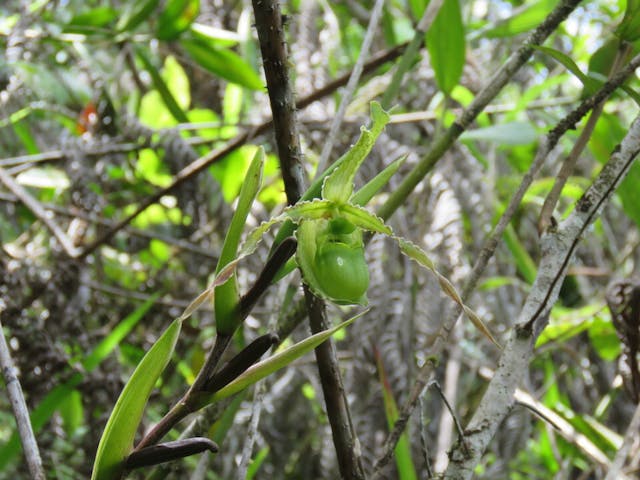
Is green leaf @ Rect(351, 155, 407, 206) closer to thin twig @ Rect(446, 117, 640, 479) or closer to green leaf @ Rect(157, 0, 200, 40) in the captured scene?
thin twig @ Rect(446, 117, 640, 479)

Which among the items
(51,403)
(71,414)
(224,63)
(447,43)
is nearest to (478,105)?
(447,43)

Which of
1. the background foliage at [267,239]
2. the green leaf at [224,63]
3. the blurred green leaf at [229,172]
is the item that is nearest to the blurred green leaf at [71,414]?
the background foliage at [267,239]

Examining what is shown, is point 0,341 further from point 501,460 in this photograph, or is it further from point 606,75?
point 501,460

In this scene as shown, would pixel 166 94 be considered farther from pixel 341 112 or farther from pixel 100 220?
pixel 341 112

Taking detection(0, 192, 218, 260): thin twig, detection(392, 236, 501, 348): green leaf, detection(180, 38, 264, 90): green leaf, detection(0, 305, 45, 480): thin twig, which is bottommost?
detection(0, 192, 218, 260): thin twig

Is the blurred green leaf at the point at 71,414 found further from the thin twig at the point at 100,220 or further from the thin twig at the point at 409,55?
the thin twig at the point at 409,55

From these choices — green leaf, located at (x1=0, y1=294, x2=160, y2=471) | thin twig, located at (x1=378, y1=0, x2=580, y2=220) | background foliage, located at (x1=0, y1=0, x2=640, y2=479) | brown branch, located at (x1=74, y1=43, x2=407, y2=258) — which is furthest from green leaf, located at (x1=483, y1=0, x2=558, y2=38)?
green leaf, located at (x1=0, y1=294, x2=160, y2=471)

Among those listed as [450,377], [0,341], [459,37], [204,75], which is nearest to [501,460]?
[450,377]
